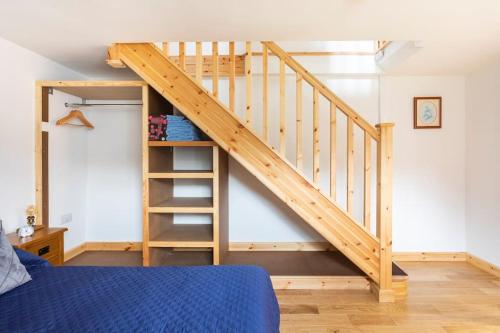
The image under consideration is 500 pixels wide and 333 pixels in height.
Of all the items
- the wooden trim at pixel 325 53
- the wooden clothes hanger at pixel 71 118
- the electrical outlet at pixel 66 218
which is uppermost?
the wooden trim at pixel 325 53

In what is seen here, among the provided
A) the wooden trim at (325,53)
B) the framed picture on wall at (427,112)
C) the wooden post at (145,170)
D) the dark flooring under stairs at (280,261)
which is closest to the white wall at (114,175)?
the dark flooring under stairs at (280,261)

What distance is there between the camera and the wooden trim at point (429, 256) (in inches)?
139

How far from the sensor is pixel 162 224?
10.1 ft

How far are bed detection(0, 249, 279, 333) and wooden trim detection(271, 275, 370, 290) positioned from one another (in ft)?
3.76

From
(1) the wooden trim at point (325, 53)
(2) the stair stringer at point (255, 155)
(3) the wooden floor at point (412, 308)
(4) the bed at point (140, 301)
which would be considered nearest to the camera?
(4) the bed at point (140, 301)

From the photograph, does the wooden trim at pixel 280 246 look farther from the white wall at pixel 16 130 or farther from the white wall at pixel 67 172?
the white wall at pixel 16 130

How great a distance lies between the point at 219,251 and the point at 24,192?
68.4 inches

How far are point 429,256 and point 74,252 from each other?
3947 millimetres

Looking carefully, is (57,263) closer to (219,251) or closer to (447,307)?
(219,251)

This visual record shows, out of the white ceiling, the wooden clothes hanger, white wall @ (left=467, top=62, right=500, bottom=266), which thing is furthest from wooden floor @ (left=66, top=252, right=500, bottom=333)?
the wooden clothes hanger

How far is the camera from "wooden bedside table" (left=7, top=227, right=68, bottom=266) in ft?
7.19

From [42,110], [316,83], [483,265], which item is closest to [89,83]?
[42,110]

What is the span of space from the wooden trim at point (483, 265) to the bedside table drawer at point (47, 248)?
13.0ft

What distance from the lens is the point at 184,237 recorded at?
112 inches
